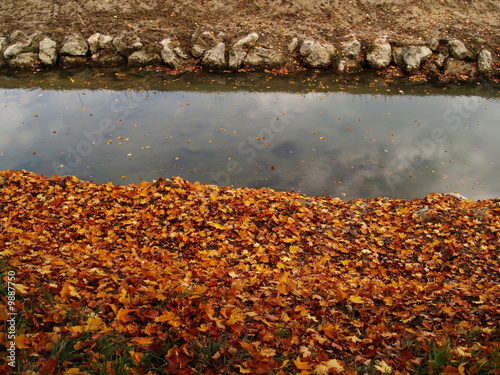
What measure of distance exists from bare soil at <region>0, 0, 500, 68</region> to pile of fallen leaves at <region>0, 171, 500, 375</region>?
10084 millimetres

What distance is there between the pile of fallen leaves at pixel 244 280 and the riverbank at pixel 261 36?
825 cm

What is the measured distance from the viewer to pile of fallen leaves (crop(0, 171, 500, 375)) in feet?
8.41

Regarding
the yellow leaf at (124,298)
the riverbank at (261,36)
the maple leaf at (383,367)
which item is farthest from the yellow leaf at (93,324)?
the riverbank at (261,36)

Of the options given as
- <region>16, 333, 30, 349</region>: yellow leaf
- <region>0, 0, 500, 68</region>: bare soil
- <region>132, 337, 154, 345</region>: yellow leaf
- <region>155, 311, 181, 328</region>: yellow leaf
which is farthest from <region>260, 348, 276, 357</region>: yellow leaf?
<region>0, 0, 500, 68</region>: bare soil

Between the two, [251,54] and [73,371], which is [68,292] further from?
[251,54]

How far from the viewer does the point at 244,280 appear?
4.11m

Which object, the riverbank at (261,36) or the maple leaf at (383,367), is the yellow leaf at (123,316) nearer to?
the maple leaf at (383,367)

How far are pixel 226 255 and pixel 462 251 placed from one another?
140 inches

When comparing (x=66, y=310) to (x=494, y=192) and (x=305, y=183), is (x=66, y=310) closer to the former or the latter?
(x=305, y=183)

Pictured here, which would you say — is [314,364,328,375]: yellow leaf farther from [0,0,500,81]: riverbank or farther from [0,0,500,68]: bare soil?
[0,0,500,68]: bare soil

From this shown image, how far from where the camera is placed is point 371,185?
301 inches

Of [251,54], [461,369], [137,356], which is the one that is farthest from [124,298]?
[251,54]

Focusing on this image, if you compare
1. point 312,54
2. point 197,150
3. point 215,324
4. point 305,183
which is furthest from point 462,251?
point 312,54

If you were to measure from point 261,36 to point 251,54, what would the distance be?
4.94ft
